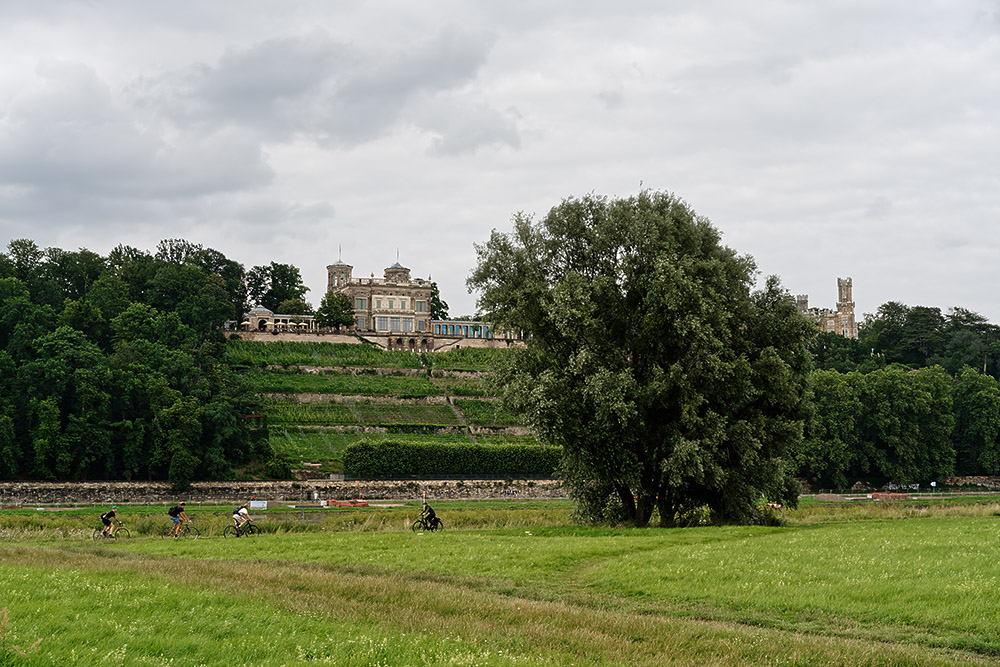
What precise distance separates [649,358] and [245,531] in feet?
51.3

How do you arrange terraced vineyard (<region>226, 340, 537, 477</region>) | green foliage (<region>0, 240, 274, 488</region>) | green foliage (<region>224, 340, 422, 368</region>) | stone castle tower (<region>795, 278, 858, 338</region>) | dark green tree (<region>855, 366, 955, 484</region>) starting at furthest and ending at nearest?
stone castle tower (<region>795, 278, 858, 338</region>), green foliage (<region>224, 340, 422, 368</region>), terraced vineyard (<region>226, 340, 537, 477</region>), dark green tree (<region>855, 366, 955, 484</region>), green foliage (<region>0, 240, 274, 488</region>)

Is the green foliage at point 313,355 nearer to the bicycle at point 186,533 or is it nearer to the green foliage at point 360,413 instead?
the green foliage at point 360,413

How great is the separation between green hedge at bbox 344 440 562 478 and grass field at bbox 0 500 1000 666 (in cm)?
4303

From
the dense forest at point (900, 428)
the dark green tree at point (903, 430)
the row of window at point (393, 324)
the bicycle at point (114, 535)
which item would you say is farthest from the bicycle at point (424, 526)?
the row of window at point (393, 324)

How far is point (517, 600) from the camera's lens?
695 inches

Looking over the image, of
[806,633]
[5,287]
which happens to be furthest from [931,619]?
[5,287]

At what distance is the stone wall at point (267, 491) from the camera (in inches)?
2329

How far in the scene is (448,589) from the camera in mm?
18656

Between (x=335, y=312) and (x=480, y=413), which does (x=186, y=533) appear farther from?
(x=335, y=312)

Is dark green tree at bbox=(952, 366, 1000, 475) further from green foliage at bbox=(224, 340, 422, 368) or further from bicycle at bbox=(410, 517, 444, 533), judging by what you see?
bicycle at bbox=(410, 517, 444, 533)

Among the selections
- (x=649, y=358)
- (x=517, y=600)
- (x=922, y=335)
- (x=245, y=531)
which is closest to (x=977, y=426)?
(x=922, y=335)

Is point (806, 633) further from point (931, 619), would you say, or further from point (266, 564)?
point (266, 564)

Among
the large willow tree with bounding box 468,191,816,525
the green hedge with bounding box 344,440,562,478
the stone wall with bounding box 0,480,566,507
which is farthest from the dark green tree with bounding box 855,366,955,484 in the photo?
the large willow tree with bounding box 468,191,816,525

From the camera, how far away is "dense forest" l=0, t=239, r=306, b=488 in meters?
65.4
